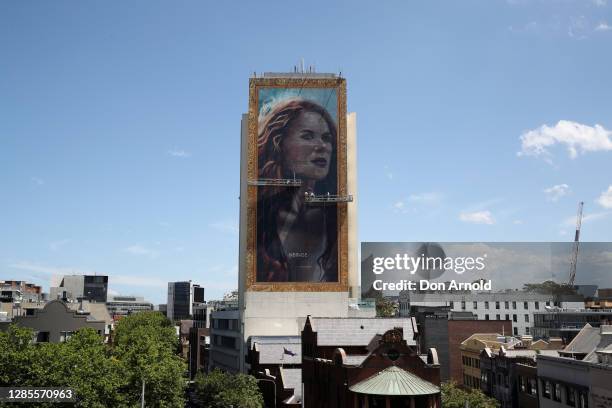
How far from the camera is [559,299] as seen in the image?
189125 mm

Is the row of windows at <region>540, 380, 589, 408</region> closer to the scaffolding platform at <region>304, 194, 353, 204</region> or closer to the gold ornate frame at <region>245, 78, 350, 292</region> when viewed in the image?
the gold ornate frame at <region>245, 78, 350, 292</region>

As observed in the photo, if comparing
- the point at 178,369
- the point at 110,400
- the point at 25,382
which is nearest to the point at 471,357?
the point at 178,369

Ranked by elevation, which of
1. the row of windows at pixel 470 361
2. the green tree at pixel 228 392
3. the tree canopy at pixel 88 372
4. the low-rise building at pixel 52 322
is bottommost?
the green tree at pixel 228 392

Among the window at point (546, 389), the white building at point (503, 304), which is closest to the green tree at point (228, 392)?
the window at point (546, 389)

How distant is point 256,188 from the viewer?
465 ft

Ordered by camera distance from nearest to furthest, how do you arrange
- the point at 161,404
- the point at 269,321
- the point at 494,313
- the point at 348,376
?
1. the point at 348,376
2. the point at 161,404
3. the point at 269,321
4. the point at 494,313

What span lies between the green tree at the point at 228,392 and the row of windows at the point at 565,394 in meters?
38.2

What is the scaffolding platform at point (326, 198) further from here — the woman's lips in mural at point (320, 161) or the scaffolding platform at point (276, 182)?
the woman's lips in mural at point (320, 161)

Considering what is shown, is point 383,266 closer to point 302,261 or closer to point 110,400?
point 302,261

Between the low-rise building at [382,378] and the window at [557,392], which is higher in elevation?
the low-rise building at [382,378]

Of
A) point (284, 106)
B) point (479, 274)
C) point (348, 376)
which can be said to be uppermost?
point (284, 106)

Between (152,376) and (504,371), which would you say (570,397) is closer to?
(504,371)

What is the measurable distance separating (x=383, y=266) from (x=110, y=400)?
440ft

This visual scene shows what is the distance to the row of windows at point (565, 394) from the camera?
65625 mm
